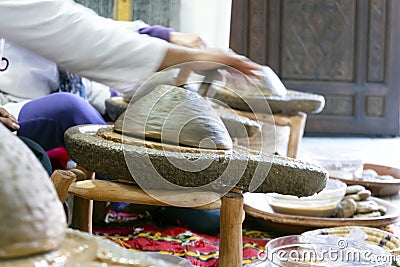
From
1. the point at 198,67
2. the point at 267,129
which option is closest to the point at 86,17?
the point at 198,67

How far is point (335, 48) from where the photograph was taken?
513cm

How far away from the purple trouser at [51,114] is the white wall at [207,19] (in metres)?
1.96

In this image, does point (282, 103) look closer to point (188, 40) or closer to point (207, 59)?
point (188, 40)

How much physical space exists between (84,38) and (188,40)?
52 cm

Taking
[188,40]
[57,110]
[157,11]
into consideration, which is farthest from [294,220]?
[157,11]

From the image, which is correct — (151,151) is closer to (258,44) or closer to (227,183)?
(227,183)

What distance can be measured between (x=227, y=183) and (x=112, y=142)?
0.19m

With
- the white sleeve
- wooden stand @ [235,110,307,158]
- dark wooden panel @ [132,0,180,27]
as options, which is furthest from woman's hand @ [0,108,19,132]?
dark wooden panel @ [132,0,180,27]

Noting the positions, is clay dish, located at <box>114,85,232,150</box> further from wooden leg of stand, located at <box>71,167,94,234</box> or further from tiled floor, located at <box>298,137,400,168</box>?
tiled floor, located at <box>298,137,400,168</box>

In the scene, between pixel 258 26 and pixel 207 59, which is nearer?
pixel 207 59

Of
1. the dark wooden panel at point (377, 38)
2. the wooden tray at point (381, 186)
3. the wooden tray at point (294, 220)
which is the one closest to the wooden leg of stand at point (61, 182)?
the wooden tray at point (294, 220)

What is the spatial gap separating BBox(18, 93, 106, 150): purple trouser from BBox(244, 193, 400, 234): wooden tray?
527 millimetres

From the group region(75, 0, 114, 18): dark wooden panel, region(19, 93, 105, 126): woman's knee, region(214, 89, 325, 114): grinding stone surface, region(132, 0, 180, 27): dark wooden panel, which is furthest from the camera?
region(132, 0, 180, 27): dark wooden panel

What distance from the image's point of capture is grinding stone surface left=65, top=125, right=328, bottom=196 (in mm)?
1039
